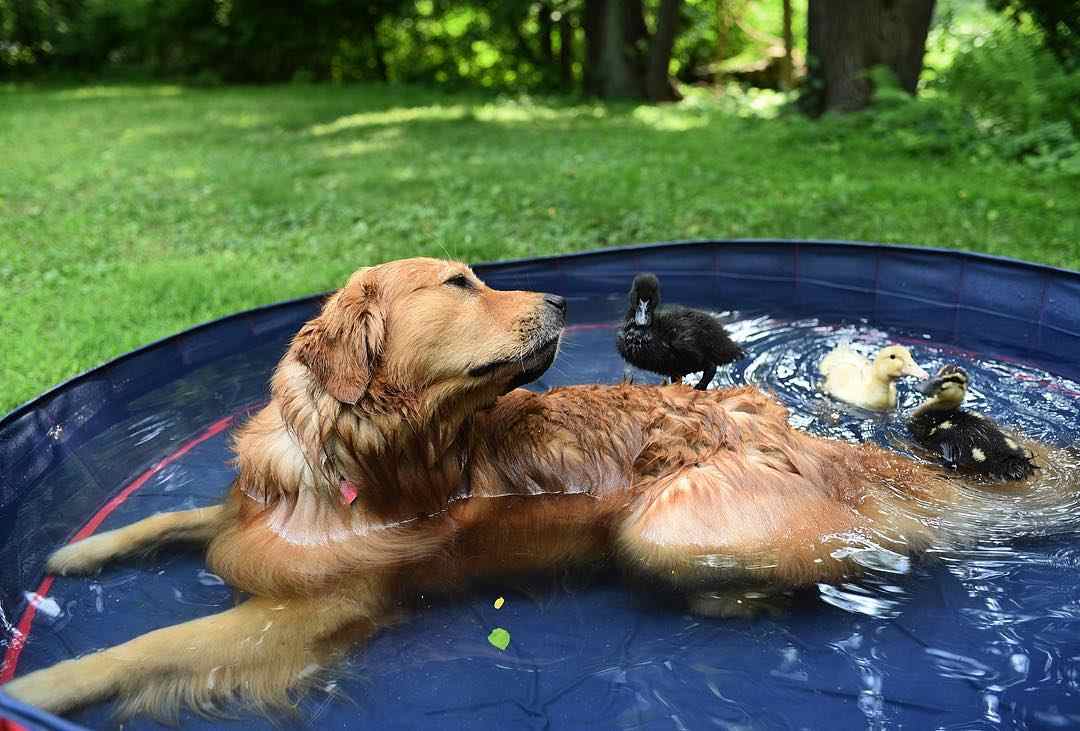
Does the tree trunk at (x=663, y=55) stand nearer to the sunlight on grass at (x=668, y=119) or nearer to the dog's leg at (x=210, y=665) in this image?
the sunlight on grass at (x=668, y=119)

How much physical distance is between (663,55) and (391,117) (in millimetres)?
5557

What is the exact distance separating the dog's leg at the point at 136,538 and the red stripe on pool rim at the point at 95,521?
0.10 metres

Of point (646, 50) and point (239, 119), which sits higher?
Result: point (646, 50)

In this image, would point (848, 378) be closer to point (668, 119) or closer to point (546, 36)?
point (668, 119)

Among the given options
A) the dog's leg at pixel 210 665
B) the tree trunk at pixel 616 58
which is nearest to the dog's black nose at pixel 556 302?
the dog's leg at pixel 210 665

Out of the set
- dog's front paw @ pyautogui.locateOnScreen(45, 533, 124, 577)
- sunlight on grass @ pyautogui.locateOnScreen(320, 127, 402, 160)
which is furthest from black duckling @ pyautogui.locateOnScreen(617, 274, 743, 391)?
sunlight on grass @ pyautogui.locateOnScreen(320, 127, 402, 160)

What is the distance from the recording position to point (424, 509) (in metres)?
3.70

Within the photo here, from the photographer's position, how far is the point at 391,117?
654 inches

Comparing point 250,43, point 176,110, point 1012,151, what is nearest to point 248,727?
point 1012,151

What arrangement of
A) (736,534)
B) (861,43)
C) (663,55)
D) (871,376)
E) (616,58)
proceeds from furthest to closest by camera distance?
(616,58) < (663,55) < (861,43) < (871,376) < (736,534)

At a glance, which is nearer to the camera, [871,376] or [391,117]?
[871,376]

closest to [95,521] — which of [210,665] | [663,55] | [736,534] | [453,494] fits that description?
[210,665]

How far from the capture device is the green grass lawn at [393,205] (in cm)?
727

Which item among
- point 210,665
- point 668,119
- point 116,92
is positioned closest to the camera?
point 210,665
